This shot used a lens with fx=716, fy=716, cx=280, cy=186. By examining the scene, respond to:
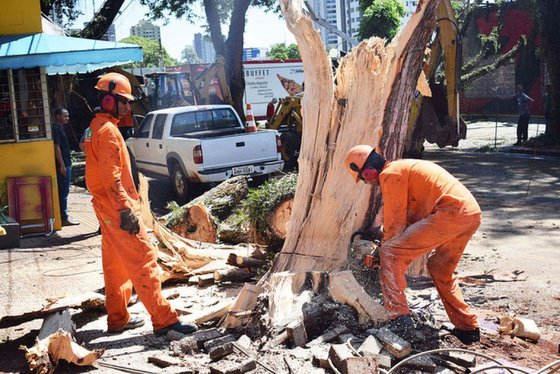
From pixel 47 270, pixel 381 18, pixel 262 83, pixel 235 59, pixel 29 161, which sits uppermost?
pixel 381 18

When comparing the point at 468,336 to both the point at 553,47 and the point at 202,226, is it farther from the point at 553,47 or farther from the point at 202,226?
the point at 553,47

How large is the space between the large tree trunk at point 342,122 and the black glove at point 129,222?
1.56 meters

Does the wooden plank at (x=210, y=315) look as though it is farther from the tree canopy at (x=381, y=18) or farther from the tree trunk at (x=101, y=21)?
the tree canopy at (x=381, y=18)

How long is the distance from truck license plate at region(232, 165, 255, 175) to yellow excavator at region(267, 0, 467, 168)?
4.42 m

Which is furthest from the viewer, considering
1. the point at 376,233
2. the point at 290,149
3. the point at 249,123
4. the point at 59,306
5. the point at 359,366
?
the point at 290,149

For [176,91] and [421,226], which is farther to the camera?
[176,91]

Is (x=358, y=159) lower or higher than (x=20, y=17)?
lower

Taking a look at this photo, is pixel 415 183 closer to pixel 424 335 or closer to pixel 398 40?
pixel 424 335

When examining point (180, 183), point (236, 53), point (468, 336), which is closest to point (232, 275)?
point (468, 336)

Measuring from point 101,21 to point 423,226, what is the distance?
48.4 ft

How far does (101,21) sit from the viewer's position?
1831cm

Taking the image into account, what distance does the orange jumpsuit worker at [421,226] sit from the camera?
545 centimetres

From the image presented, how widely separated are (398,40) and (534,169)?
32.6 feet

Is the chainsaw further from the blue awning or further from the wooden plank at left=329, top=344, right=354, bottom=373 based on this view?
the blue awning
